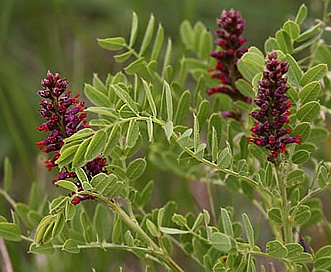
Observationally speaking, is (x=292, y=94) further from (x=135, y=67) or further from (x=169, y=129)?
(x=135, y=67)

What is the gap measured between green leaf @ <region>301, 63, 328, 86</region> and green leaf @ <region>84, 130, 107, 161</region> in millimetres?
318

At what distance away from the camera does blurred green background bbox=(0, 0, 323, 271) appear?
2312 millimetres

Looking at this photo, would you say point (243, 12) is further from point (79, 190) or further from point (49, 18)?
point (79, 190)

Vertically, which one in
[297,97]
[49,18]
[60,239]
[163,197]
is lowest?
[163,197]

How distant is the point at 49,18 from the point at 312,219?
1.82m

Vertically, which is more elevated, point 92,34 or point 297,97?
point 92,34

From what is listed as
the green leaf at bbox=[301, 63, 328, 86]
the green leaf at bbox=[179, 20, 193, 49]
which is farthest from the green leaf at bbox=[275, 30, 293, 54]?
the green leaf at bbox=[179, 20, 193, 49]

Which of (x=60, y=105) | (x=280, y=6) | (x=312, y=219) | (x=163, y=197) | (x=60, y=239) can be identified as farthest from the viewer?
(x=280, y=6)

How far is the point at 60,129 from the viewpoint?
1.00 metres

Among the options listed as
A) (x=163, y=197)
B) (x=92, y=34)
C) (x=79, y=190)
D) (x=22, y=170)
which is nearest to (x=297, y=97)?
(x=79, y=190)

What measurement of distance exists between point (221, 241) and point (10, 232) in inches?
14.3

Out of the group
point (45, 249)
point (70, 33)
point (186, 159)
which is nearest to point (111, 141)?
point (186, 159)

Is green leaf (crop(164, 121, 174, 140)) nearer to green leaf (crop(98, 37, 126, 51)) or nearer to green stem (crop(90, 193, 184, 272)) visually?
green stem (crop(90, 193, 184, 272))

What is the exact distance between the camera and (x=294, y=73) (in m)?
1.08
